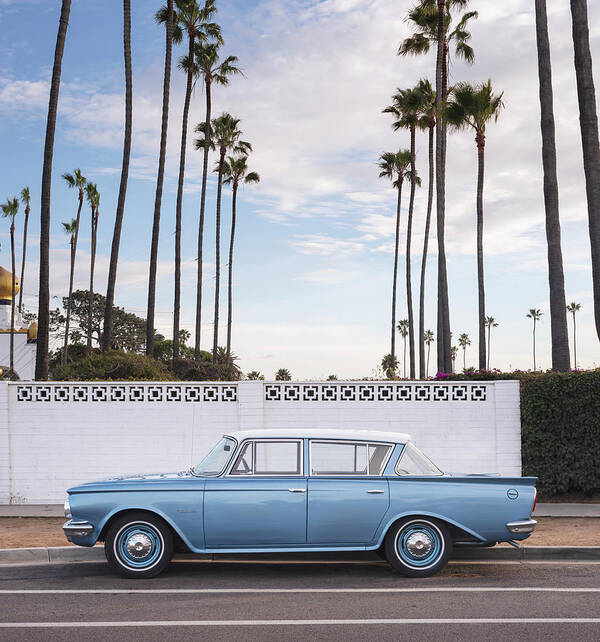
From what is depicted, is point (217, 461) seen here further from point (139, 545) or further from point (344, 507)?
point (344, 507)

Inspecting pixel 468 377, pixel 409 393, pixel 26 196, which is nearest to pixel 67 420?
pixel 409 393

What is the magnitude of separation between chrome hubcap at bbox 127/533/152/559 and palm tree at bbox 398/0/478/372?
21.9 m

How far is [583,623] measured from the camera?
6.45 meters

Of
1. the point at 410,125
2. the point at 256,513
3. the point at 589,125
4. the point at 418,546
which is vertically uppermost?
the point at 410,125

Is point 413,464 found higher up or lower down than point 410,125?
lower down

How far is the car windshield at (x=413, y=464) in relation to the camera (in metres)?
8.50

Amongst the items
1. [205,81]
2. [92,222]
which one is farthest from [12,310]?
[205,81]

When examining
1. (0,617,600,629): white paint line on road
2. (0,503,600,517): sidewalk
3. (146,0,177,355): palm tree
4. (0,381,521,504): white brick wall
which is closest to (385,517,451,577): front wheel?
(0,617,600,629): white paint line on road

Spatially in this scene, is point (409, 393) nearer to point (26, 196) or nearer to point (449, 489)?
point (449, 489)

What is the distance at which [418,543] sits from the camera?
836 cm

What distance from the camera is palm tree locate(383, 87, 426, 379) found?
128 feet

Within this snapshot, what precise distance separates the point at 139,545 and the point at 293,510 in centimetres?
164

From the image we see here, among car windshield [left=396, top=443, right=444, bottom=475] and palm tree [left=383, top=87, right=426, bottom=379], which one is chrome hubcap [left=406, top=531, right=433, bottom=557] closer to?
car windshield [left=396, top=443, right=444, bottom=475]

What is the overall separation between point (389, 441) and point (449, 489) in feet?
2.60
